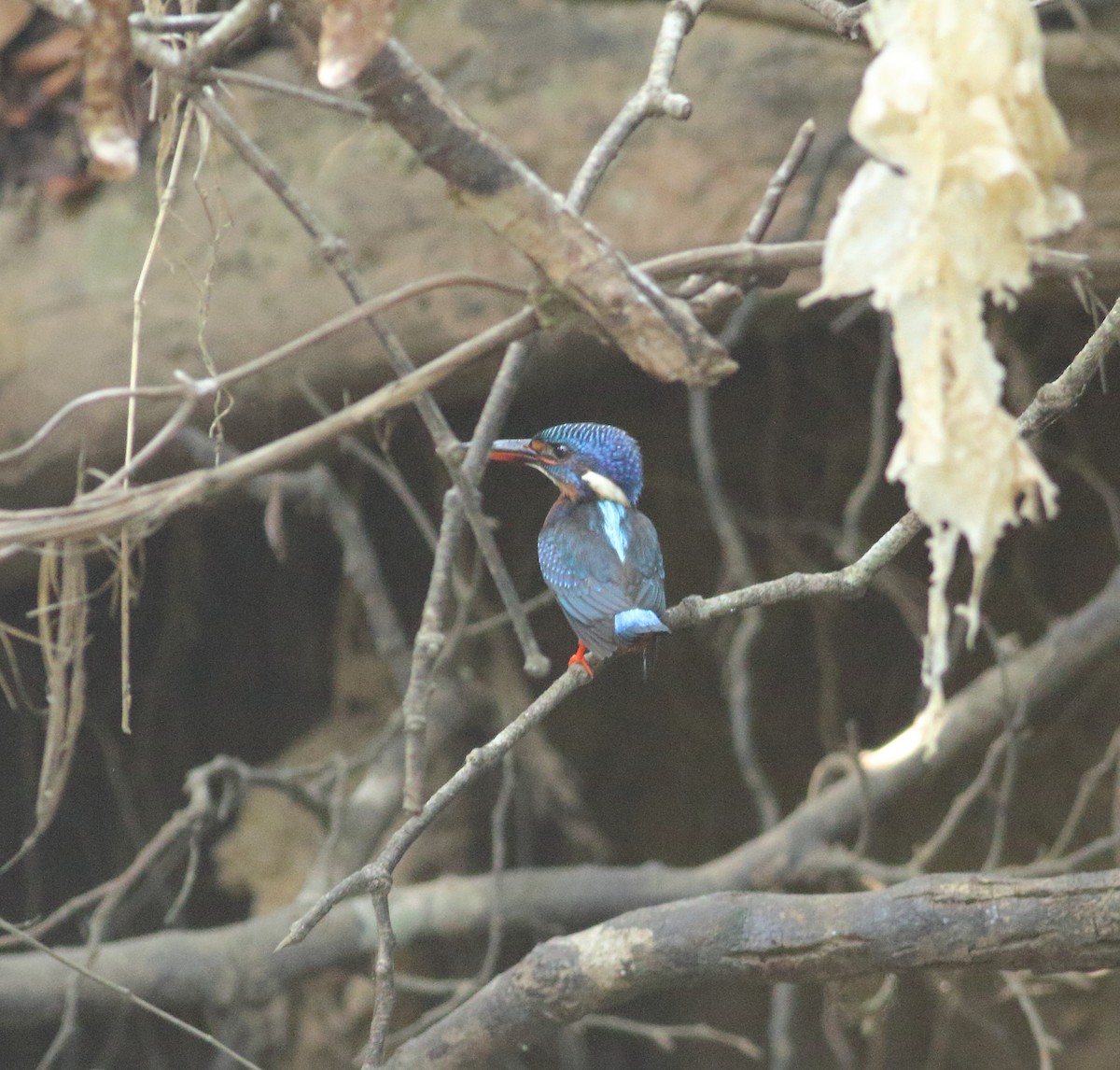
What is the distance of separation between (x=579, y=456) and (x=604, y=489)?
3.4 inches

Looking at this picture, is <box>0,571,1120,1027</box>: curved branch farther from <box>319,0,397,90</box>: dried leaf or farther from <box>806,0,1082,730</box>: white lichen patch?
<box>319,0,397,90</box>: dried leaf

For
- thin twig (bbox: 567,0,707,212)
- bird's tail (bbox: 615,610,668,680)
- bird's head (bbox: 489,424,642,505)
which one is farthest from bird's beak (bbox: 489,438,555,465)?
thin twig (bbox: 567,0,707,212)

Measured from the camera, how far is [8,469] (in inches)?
116

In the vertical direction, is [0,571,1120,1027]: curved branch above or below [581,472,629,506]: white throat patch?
below

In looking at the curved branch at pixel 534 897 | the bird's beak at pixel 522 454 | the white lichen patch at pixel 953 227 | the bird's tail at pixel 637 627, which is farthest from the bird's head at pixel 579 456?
the white lichen patch at pixel 953 227

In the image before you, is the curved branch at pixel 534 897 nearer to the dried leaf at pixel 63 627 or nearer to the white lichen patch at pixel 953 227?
the dried leaf at pixel 63 627

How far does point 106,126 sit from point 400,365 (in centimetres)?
26

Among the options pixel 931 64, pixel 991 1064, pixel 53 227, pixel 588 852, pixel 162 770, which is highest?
pixel 53 227

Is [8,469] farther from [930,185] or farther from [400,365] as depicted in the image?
[930,185]

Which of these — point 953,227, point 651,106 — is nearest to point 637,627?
point 651,106

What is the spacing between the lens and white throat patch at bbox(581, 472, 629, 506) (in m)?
2.23

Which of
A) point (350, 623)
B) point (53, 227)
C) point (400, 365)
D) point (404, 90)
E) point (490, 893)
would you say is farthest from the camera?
point (350, 623)

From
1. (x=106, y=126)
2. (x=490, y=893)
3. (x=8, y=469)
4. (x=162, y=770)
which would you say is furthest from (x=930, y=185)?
(x=162, y=770)

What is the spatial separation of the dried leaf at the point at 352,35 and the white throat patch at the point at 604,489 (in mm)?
1419
